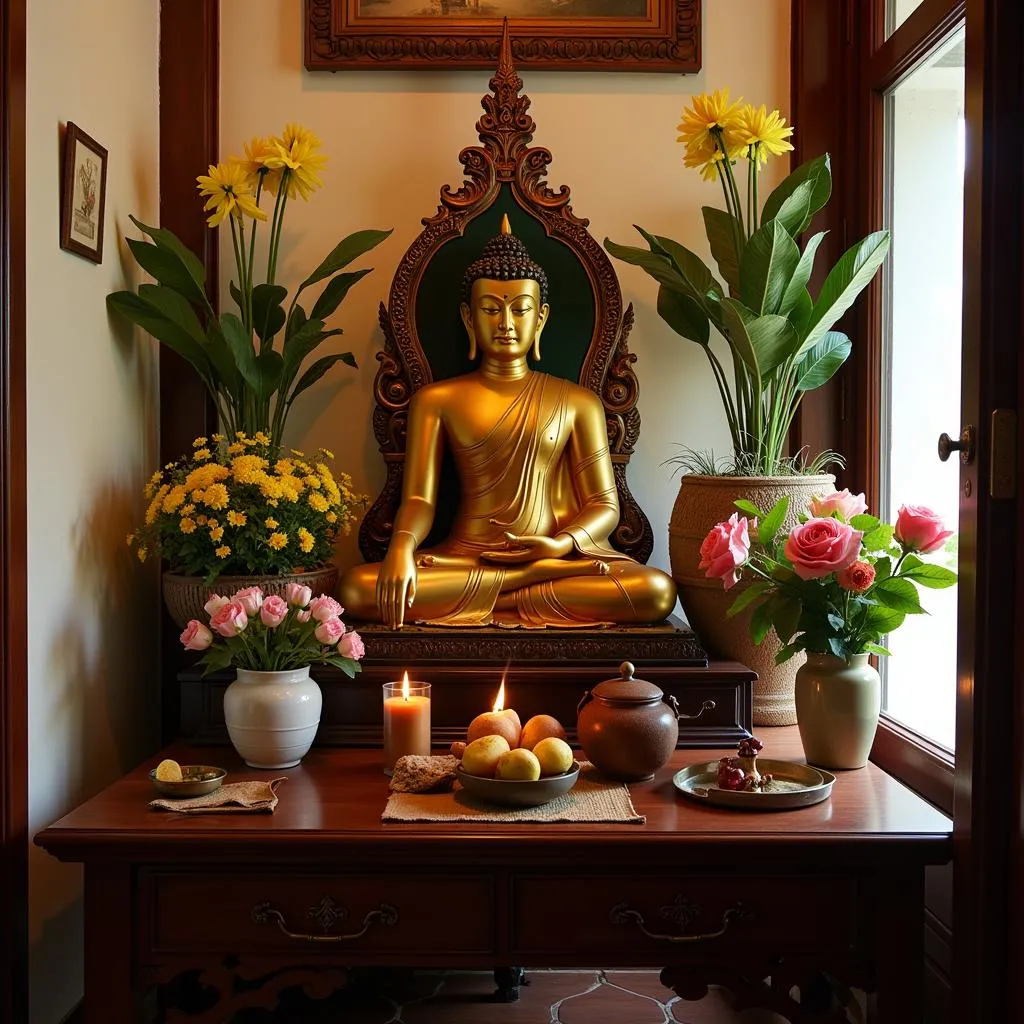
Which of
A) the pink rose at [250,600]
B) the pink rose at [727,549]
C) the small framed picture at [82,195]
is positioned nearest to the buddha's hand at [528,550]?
the pink rose at [727,549]

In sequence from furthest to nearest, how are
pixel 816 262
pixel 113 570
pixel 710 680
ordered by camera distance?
1. pixel 816 262
2. pixel 113 570
3. pixel 710 680

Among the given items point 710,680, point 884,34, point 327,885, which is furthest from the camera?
point 884,34

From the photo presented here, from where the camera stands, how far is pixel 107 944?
181 cm

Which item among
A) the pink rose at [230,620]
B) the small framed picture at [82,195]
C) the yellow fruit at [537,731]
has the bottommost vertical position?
the yellow fruit at [537,731]

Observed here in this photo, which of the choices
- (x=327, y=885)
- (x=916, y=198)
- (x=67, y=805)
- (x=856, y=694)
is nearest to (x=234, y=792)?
(x=327, y=885)

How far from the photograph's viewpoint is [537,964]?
1831 millimetres

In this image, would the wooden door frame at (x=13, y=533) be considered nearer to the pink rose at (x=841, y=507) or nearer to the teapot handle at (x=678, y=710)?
the teapot handle at (x=678, y=710)

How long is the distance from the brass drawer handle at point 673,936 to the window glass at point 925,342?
687mm

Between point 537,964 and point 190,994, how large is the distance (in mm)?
993

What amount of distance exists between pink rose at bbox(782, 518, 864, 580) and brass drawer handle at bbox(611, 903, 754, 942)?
60cm

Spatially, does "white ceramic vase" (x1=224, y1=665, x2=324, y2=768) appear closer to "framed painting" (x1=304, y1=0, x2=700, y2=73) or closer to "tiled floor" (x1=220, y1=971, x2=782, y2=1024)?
"tiled floor" (x1=220, y1=971, x2=782, y2=1024)

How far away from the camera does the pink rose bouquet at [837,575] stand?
79.6 inches

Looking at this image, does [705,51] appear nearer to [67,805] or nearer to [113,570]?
[113,570]

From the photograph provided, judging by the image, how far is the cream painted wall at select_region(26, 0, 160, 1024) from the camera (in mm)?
2078
